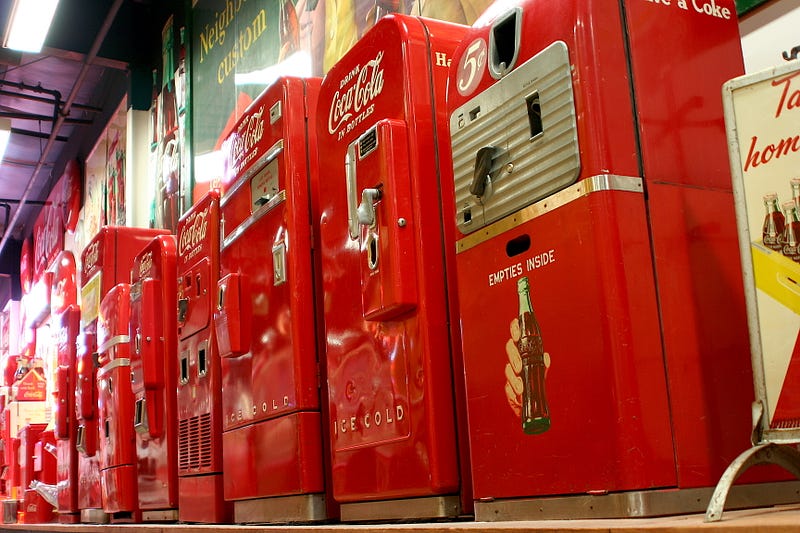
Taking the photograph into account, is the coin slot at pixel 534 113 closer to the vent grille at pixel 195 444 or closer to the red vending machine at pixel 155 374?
the vent grille at pixel 195 444

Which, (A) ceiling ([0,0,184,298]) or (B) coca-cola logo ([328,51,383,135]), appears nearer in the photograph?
(B) coca-cola logo ([328,51,383,135])

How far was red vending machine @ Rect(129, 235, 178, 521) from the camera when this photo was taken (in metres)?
4.36

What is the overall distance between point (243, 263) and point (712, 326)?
76.6 inches

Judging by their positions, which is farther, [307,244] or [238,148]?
[238,148]

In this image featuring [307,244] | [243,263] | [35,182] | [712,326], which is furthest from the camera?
[35,182]

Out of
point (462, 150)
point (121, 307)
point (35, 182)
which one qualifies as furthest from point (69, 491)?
point (35, 182)

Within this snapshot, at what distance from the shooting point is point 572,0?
6.05 ft

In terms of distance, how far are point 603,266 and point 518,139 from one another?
38 centimetres

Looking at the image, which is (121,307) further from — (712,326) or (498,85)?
(712,326)

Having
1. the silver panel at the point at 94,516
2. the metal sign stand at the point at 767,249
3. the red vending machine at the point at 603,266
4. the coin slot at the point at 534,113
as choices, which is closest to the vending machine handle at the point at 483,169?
the red vending machine at the point at 603,266

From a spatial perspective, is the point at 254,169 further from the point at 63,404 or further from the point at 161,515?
the point at 63,404

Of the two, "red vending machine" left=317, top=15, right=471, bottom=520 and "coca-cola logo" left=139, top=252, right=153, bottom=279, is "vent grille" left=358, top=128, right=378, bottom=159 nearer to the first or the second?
"red vending machine" left=317, top=15, right=471, bottom=520

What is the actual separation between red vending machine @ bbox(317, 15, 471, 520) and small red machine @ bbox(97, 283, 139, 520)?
8.20 ft

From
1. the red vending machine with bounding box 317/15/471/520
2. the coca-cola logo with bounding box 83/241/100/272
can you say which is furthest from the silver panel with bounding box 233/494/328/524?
the coca-cola logo with bounding box 83/241/100/272
